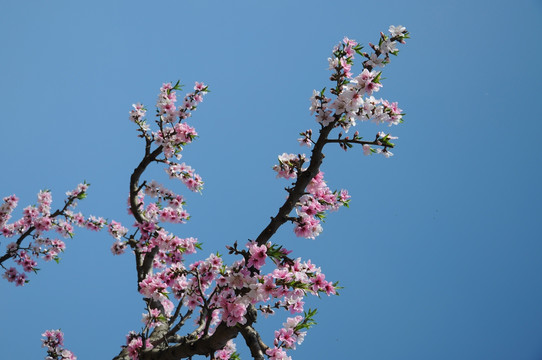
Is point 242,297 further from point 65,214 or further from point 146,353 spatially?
point 65,214

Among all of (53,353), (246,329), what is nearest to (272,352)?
(246,329)

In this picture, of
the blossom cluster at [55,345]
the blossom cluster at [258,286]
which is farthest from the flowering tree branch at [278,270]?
the blossom cluster at [55,345]

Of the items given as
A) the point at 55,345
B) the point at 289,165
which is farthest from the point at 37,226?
the point at 289,165

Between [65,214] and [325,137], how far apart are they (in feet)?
25.0

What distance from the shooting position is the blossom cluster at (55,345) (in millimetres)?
8750

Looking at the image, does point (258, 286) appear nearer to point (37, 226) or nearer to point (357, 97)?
point (357, 97)

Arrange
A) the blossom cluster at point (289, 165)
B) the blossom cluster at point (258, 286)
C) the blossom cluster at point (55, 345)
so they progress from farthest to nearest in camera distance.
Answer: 1. the blossom cluster at point (55, 345)
2. the blossom cluster at point (289, 165)
3. the blossom cluster at point (258, 286)

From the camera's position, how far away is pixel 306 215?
508cm

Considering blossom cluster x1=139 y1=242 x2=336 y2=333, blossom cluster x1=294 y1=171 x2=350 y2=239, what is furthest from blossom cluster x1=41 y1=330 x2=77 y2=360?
blossom cluster x1=294 y1=171 x2=350 y2=239

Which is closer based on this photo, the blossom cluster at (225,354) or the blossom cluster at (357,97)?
the blossom cluster at (357,97)

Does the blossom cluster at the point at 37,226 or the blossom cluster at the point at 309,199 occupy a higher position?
the blossom cluster at the point at 37,226

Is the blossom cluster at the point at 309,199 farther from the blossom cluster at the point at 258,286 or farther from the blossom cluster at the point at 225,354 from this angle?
the blossom cluster at the point at 225,354

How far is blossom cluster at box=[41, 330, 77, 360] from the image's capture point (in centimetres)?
875

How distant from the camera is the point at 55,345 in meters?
8.84
